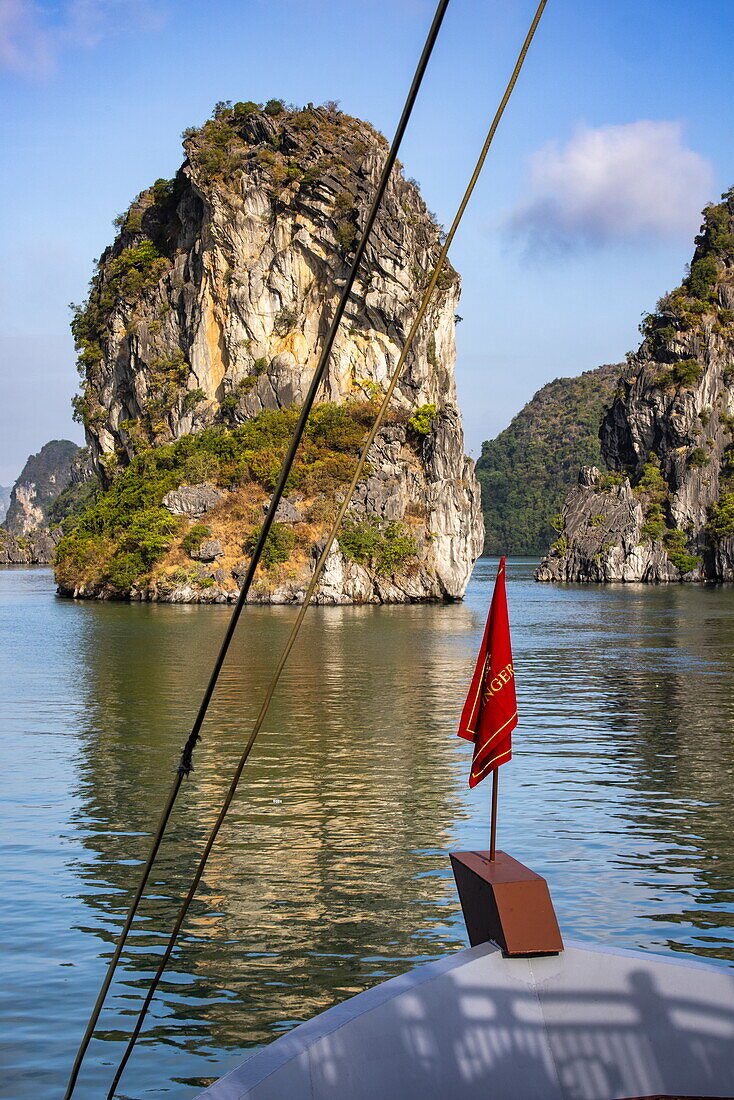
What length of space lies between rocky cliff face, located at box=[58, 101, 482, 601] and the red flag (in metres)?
62.3

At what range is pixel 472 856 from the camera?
691 centimetres

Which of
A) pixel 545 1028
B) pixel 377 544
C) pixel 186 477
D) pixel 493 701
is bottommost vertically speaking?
pixel 545 1028

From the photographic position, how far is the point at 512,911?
6047 mm

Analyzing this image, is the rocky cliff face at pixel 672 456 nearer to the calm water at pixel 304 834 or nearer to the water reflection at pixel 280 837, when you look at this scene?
the calm water at pixel 304 834

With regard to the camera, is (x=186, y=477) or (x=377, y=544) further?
(x=186, y=477)

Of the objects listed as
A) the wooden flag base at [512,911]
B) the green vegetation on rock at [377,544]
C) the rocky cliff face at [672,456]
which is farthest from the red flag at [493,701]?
the rocky cliff face at [672,456]

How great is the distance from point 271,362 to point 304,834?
243 ft

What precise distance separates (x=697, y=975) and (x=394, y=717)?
724 inches

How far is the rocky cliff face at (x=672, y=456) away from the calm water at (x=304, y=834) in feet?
265

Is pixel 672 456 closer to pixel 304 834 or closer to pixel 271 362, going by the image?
pixel 271 362

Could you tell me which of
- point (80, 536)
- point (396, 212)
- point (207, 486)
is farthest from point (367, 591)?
point (396, 212)

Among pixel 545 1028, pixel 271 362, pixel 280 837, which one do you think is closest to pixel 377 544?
pixel 271 362

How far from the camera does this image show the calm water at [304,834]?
9.05 metres

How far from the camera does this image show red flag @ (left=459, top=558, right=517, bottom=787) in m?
6.65
